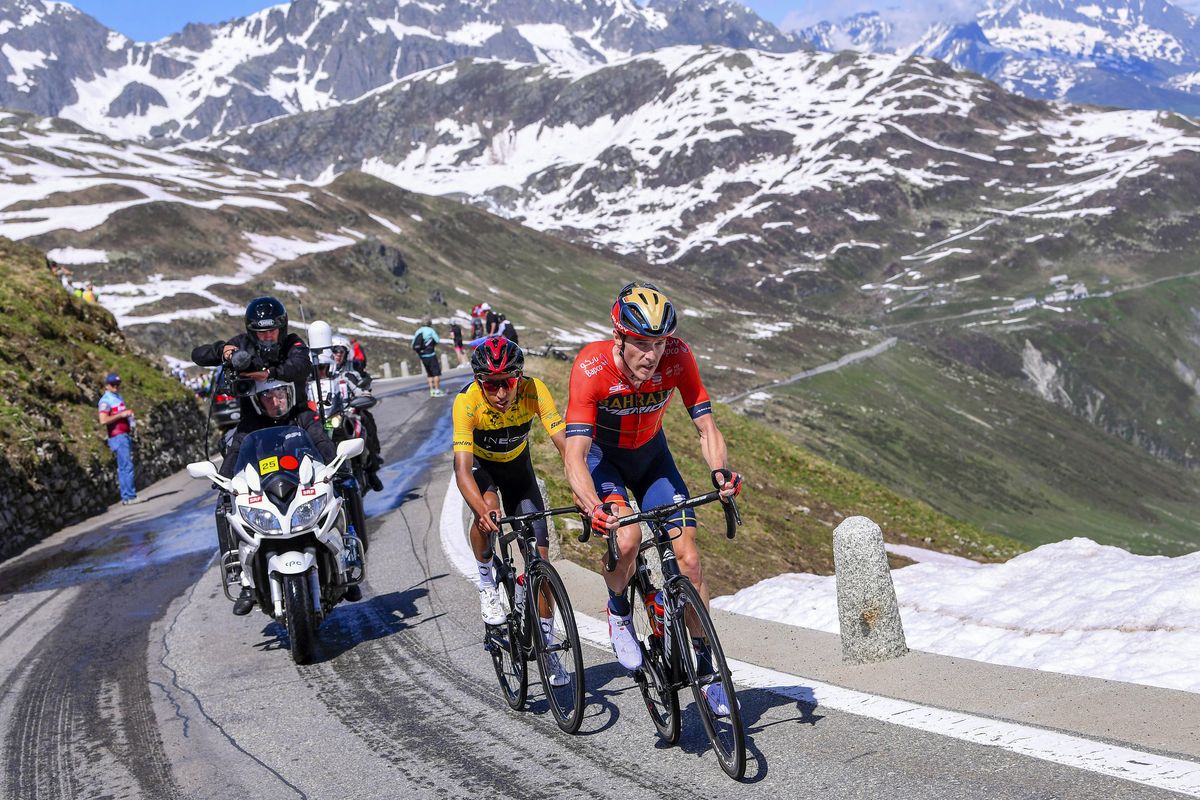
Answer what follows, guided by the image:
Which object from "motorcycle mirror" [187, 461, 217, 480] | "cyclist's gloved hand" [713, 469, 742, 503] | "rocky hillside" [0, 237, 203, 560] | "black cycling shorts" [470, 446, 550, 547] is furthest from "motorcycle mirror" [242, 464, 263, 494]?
"rocky hillside" [0, 237, 203, 560]

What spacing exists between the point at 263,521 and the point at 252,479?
41 cm

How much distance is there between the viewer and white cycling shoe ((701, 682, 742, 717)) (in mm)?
5682

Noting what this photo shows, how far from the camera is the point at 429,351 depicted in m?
30.8

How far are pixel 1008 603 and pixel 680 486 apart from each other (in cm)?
486

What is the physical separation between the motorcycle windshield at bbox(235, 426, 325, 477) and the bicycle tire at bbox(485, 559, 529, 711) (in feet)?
6.95

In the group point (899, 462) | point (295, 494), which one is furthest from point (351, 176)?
point (295, 494)

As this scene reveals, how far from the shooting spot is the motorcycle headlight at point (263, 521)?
27.6 ft

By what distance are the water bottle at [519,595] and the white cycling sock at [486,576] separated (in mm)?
569

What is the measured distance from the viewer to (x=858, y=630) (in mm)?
7637

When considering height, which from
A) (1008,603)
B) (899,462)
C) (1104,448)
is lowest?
(1104,448)

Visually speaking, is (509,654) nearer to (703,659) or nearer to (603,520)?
(603,520)

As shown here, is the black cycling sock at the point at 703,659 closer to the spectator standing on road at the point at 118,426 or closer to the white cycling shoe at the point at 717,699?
the white cycling shoe at the point at 717,699

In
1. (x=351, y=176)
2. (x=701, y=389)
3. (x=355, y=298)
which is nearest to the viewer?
(x=701, y=389)

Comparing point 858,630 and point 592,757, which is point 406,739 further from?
point 858,630
